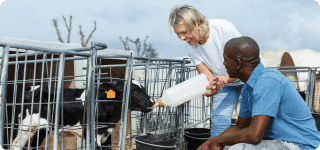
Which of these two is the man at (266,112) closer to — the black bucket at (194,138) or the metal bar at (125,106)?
the metal bar at (125,106)

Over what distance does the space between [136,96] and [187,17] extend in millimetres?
1232

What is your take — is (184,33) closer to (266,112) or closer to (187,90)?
(187,90)

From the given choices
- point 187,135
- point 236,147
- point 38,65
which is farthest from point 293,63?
point 236,147

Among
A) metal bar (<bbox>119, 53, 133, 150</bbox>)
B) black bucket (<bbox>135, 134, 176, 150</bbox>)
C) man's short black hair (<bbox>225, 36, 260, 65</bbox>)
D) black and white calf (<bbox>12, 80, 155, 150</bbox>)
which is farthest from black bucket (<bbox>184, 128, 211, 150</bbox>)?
man's short black hair (<bbox>225, 36, 260, 65</bbox>)

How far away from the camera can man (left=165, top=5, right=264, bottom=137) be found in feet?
7.99

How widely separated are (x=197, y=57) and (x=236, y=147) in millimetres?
1445

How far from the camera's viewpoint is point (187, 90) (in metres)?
2.52

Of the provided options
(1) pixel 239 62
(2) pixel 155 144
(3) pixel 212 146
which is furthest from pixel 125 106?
(1) pixel 239 62

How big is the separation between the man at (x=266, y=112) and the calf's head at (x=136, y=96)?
1524 mm

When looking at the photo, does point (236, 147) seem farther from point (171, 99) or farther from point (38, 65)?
point (38, 65)

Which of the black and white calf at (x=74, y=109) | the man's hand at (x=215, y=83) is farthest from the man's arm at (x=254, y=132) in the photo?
the black and white calf at (x=74, y=109)

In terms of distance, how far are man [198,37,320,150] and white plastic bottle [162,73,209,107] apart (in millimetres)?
865

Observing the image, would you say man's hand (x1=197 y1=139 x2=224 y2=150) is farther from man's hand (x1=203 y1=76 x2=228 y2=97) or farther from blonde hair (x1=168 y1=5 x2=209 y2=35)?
blonde hair (x1=168 y1=5 x2=209 y2=35)

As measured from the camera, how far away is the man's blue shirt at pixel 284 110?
58.8 inches
